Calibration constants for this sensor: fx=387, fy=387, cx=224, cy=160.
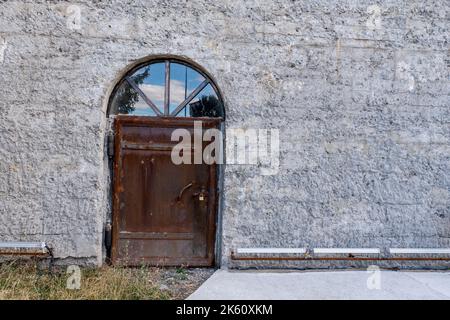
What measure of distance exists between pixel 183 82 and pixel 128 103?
598 mm

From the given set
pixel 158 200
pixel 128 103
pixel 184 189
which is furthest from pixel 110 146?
pixel 184 189

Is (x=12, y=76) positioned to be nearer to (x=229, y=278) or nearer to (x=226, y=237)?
(x=226, y=237)

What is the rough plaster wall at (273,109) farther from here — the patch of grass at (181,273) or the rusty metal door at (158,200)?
the patch of grass at (181,273)

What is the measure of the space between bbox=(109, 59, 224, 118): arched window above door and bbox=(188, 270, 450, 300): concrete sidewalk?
163 centimetres

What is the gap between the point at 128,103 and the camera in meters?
3.93

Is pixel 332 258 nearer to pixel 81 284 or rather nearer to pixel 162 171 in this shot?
pixel 162 171

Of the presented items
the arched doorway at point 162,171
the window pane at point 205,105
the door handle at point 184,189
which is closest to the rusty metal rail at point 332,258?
the arched doorway at point 162,171

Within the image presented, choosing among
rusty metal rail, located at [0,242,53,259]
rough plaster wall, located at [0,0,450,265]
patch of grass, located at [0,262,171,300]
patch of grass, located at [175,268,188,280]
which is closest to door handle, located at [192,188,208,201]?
rough plaster wall, located at [0,0,450,265]

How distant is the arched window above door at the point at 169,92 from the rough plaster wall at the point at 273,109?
201 millimetres

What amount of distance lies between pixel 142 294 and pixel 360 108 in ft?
8.87

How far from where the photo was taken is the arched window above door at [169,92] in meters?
3.93

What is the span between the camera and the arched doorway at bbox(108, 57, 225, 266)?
151 inches

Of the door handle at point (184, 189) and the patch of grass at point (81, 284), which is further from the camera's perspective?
the door handle at point (184, 189)

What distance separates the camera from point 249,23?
3842 millimetres
